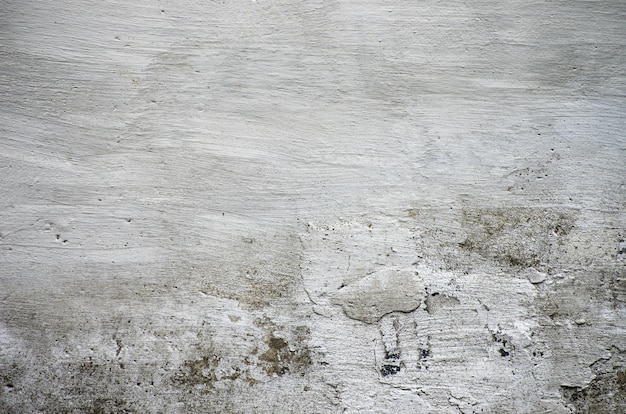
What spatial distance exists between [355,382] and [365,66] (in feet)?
5.68

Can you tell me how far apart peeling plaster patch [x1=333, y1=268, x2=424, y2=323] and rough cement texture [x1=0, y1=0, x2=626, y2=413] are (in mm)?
11

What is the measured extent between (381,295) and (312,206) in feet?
2.00

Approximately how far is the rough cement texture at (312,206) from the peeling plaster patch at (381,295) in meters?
0.01

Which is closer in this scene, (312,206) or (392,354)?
(392,354)

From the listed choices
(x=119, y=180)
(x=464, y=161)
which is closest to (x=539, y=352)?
(x=464, y=161)

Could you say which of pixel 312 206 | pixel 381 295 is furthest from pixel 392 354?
pixel 312 206

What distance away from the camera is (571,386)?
2150 mm

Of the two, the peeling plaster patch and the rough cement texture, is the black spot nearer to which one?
the rough cement texture

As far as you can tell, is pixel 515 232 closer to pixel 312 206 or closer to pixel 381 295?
pixel 381 295

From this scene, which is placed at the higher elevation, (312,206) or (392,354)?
(312,206)

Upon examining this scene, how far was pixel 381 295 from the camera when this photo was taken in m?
2.21

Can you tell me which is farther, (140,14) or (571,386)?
(140,14)

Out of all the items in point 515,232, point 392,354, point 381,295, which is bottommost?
point 392,354

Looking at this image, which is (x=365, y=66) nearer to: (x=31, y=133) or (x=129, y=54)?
(x=129, y=54)
